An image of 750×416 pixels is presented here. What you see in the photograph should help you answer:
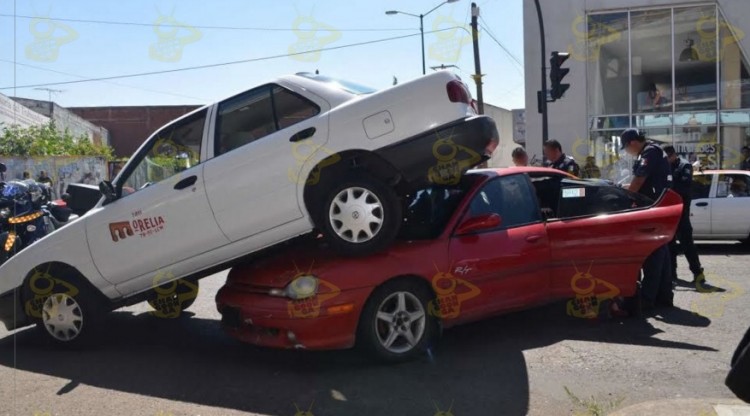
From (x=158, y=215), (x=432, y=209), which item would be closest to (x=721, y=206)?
(x=432, y=209)

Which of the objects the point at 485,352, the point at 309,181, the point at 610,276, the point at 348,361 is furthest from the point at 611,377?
the point at 309,181

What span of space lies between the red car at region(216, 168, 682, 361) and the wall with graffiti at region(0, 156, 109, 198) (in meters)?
17.2

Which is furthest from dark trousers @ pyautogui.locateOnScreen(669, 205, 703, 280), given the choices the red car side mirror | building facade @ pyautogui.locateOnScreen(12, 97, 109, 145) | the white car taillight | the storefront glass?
building facade @ pyautogui.locateOnScreen(12, 97, 109, 145)

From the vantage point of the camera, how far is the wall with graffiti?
68.9 feet

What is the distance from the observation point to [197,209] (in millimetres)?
5195

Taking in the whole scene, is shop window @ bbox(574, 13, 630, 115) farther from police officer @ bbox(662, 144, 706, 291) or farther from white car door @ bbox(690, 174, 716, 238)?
police officer @ bbox(662, 144, 706, 291)

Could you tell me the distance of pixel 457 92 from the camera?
5090 millimetres

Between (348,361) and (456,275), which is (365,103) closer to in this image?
(456,275)

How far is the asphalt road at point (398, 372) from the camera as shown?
4.30 m

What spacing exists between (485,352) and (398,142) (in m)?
1.83

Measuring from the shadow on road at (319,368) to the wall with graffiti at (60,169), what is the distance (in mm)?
15929

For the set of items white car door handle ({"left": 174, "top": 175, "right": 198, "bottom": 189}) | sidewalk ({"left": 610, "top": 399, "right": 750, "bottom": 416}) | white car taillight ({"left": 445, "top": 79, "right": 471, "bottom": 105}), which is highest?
white car taillight ({"left": 445, "top": 79, "right": 471, "bottom": 105})

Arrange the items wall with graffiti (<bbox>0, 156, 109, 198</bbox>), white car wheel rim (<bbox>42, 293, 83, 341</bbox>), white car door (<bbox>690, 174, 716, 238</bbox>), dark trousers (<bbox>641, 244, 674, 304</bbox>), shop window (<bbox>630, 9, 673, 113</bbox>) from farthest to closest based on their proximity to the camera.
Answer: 1. wall with graffiti (<bbox>0, 156, 109, 198</bbox>)
2. shop window (<bbox>630, 9, 673, 113</bbox>)
3. white car door (<bbox>690, 174, 716, 238</bbox>)
4. dark trousers (<bbox>641, 244, 674, 304</bbox>)
5. white car wheel rim (<bbox>42, 293, 83, 341</bbox>)

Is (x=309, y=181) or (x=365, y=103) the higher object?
(x=365, y=103)
